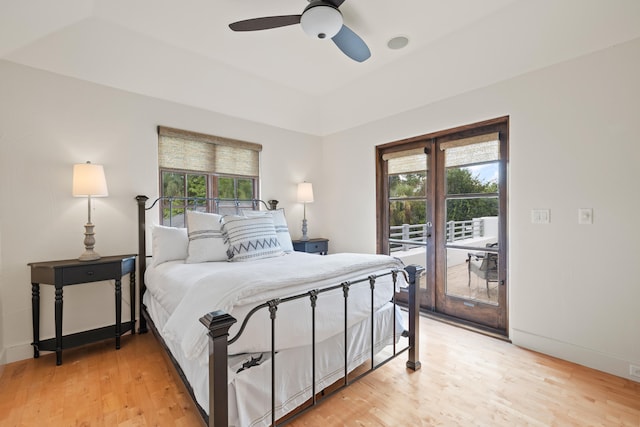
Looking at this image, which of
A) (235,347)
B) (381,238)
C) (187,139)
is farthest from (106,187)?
(381,238)

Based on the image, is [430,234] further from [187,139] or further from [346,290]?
[187,139]

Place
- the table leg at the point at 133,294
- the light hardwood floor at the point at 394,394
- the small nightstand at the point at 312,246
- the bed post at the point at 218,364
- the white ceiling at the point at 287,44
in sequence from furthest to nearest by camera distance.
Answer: the small nightstand at the point at 312,246 → the table leg at the point at 133,294 → the white ceiling at the point at 287,44 → the light hardwood floor at the point at 394,394 → the bed post at the point at 218,364

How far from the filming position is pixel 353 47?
2.20 meters

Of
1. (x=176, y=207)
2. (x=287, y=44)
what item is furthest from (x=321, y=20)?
(x=176, y=207)

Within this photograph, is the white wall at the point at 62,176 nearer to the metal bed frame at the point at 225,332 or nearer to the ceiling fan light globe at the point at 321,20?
the metal bed frame at the point at 225,332

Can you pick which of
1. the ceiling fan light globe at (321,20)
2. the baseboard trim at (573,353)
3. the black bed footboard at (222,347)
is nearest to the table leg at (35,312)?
the black bed footboard at (222,347)

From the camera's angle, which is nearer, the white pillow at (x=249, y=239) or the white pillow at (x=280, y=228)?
the white pillow at (x=249, y=239)

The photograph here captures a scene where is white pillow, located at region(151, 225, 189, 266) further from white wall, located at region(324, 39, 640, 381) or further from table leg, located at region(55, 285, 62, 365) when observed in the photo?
white wall, located at region(324, 39, 640, 381)

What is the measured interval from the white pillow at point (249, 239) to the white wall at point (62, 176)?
98cm

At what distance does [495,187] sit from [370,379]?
205cm

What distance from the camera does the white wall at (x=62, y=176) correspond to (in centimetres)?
225

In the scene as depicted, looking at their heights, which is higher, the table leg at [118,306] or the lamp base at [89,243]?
the lamp base at [89,243]

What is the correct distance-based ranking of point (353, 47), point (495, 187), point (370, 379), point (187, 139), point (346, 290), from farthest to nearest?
point (187, 139) < point (495, 187) < point (353, 47) < point (370, 379) < point (346, 290)

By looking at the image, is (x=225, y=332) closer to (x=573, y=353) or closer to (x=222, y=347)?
(x=222, y=347)
